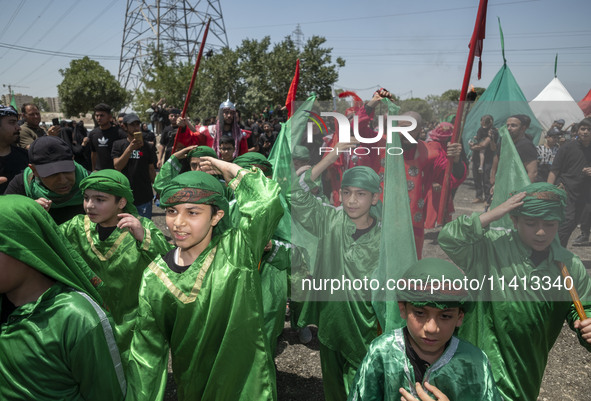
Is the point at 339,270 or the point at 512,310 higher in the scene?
the point at 339,270

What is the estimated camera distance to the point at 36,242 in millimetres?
1515

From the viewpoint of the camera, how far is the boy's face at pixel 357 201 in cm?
284

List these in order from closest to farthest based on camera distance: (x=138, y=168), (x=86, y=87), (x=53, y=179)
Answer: (x=53, y=179)
(x=138, y=168)
(x=86, y=87)

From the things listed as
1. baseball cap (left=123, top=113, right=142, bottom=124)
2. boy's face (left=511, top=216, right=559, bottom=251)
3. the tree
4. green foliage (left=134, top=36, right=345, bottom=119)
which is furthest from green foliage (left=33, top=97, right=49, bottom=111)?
boy's face (left=511, top=216, right=559, bottom=251)

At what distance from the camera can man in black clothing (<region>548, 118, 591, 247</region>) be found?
255 cm

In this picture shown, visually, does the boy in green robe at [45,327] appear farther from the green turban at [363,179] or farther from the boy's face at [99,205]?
the green turban at [363,179]

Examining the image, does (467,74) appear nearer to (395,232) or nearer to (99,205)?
(395,232)

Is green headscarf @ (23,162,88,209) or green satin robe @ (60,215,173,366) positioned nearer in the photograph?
green satin robe @ (60,215,173,366)

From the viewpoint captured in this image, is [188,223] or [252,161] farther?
[252,161]

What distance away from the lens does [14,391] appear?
5.09ft

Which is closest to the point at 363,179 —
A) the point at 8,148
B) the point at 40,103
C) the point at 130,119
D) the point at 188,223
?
the point at 188,223

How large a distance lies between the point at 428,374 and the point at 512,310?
90cm

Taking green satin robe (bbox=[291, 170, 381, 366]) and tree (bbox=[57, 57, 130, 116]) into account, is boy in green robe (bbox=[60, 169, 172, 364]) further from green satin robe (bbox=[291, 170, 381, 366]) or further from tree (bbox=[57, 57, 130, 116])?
tree (bbox=[57, 57, 130, 116])

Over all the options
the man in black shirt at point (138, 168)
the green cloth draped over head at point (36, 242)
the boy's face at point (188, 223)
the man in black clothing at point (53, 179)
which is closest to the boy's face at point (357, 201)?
the boy's face at point (188, 223)
